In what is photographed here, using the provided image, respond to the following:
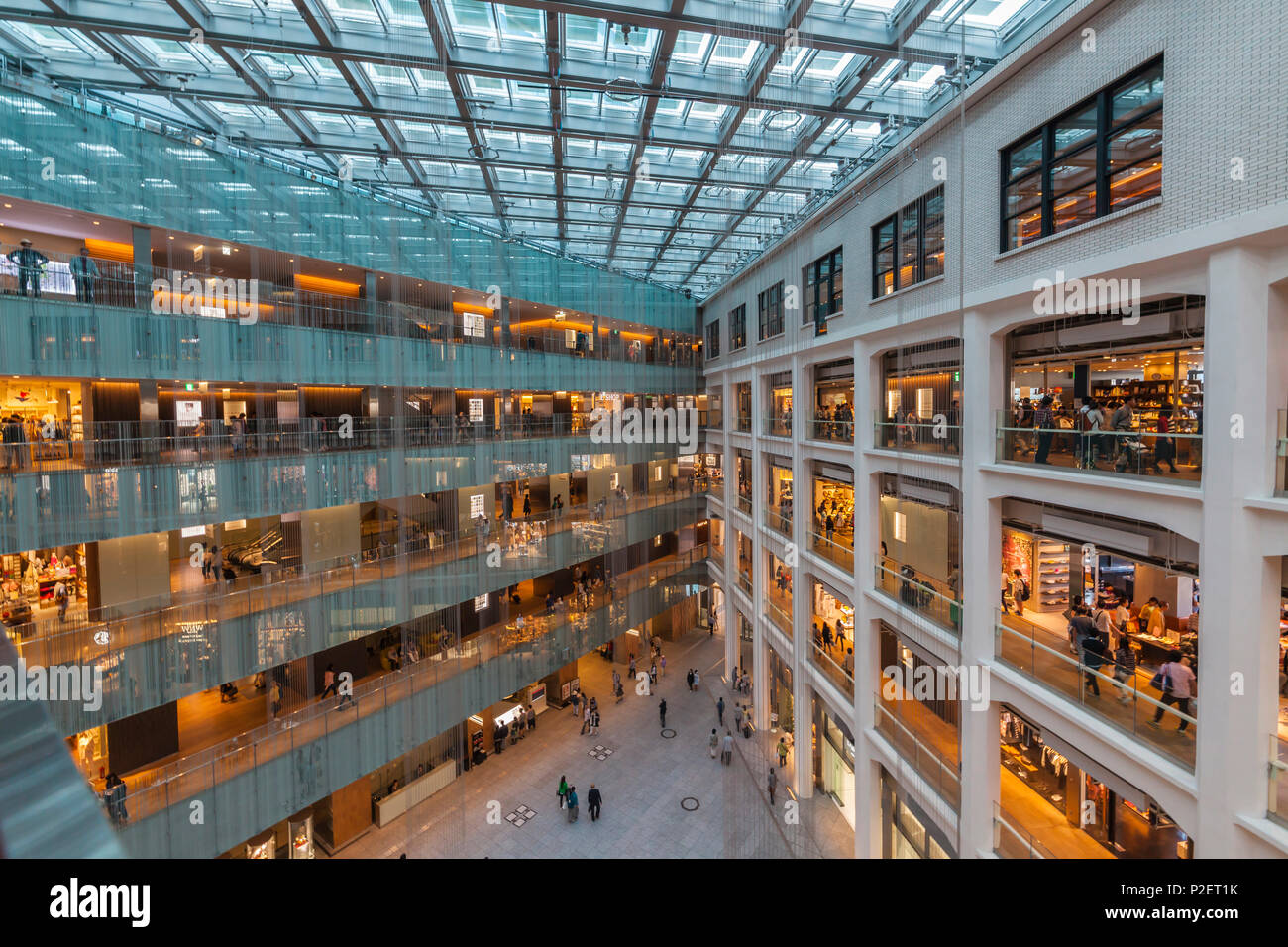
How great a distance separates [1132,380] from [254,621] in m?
19.0

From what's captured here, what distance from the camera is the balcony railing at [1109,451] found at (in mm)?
8180

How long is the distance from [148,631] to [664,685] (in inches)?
730

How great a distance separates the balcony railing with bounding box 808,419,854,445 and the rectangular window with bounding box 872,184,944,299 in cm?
359

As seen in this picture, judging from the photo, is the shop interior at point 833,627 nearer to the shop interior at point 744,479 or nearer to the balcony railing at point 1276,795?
the shop interior at point 744,479

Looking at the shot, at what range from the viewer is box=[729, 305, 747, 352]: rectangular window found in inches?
1009

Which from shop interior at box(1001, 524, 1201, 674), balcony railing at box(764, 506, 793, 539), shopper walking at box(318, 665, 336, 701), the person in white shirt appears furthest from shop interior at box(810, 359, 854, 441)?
shopper walking at box(318, 665, 336, 701)

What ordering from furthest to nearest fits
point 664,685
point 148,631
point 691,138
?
point 664,685 < point 691,138 < point 148,631

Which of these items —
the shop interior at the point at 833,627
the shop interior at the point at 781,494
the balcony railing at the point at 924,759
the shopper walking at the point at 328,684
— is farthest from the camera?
the shop interior at the point at 781,494

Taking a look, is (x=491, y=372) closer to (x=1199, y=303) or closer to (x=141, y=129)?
(x=141, y=129)

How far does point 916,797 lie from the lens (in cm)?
1301

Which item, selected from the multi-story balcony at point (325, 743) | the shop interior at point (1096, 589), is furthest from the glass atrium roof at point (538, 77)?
the multi-story balcony at point (325, 743)

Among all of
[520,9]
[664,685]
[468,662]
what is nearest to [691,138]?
[520,9]

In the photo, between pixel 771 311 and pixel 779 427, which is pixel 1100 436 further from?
pixel 771 311

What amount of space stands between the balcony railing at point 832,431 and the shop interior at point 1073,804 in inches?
293
